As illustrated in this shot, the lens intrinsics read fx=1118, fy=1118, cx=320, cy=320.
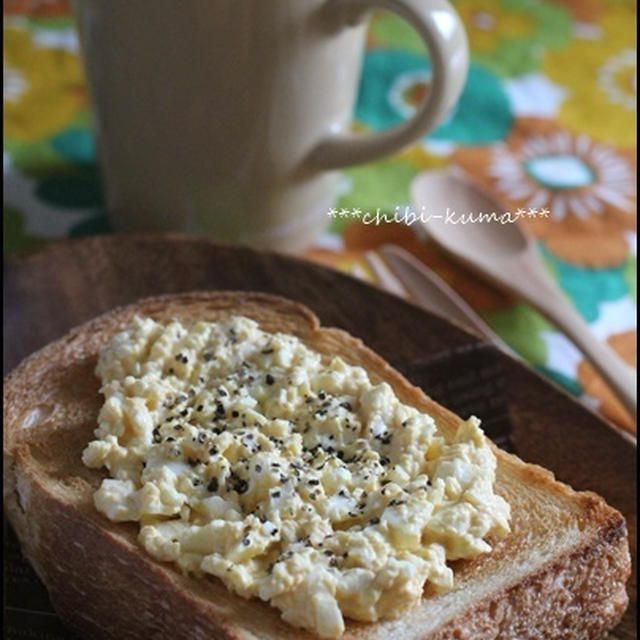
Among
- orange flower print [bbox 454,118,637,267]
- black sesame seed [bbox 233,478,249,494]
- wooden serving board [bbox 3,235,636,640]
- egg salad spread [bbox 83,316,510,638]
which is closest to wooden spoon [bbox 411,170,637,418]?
orange flower print [bbox 454,118,637,267]

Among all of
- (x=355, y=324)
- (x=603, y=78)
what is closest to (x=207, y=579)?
(x=355, y=324)

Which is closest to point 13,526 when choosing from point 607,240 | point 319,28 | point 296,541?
point 296,541

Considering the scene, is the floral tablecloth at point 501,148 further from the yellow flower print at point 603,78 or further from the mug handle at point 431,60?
the mug handle at point 431,60

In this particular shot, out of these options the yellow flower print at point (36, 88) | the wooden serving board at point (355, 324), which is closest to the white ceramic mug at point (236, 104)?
the wooden serving board at point (355, 324)

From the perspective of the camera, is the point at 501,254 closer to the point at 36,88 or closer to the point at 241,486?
the point at 241,486

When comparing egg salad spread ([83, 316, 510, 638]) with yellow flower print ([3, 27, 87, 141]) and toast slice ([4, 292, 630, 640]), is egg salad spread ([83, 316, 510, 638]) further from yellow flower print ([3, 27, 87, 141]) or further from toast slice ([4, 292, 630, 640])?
yellow flower print ([3, 27, 87, 141])

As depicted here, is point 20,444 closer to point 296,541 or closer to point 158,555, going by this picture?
point 158,555
